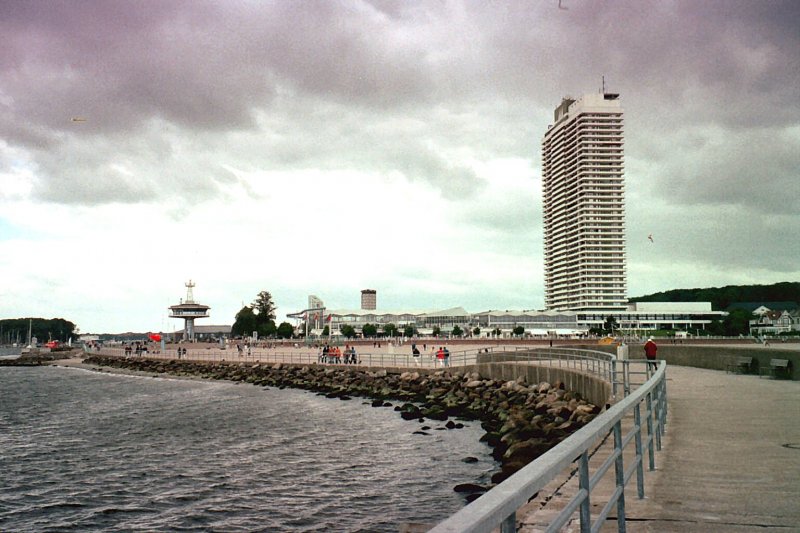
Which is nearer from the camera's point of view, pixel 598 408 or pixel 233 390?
pixel 598 408

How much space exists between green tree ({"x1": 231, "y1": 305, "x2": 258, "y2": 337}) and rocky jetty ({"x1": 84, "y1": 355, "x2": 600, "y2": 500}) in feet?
275

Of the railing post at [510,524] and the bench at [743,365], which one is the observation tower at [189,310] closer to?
the bench at [743,365]

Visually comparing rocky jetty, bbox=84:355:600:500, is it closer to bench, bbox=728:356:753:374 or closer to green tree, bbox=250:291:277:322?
bench, bbox=728:356:753:374

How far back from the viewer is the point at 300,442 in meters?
22.9

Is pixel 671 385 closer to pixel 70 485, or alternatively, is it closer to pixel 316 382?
pixel 70 485

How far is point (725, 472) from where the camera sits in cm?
788

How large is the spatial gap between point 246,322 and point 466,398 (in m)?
121

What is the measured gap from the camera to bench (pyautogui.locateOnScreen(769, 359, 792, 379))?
2199cm

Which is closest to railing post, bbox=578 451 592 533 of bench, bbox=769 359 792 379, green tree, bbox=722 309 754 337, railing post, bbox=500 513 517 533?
railing post, bbox=500 513 517 533

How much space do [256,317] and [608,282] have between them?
103009 mm

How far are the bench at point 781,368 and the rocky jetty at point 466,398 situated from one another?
6.45 meters

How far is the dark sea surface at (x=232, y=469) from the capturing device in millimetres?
13961

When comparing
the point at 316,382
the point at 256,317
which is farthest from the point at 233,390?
the point at 256,317

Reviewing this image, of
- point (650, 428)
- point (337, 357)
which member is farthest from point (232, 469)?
point (337, 357)
